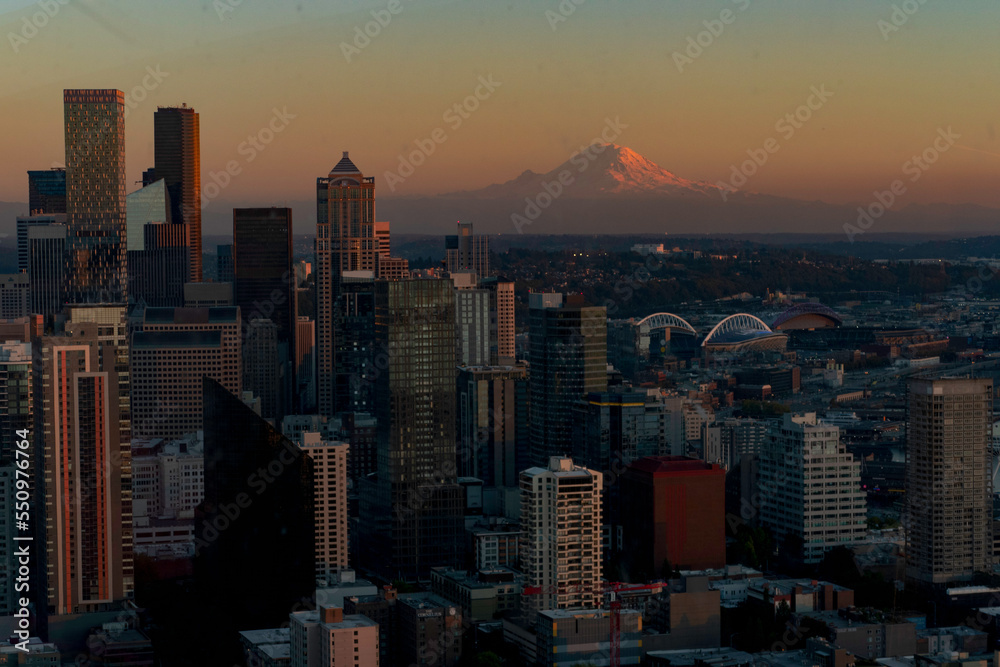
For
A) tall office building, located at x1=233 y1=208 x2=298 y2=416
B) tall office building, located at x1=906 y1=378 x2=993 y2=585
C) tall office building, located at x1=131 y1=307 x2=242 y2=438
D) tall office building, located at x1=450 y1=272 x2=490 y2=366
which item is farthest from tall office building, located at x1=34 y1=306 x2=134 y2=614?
tall office building, located at x1=233 y1=208 x2=298 y2=416

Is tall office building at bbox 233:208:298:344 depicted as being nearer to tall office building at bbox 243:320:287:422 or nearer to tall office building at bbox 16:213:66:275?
tall office building at bbox 243:320:287:422

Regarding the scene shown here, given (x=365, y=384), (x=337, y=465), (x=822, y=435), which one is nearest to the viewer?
(x=337, y=465)

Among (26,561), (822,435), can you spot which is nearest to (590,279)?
(822,435)

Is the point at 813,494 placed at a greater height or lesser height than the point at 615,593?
greater

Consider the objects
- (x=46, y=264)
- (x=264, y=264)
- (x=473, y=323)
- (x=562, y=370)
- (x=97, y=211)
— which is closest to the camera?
(x=562, y=370)

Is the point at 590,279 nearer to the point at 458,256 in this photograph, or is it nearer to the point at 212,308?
the point at 458,256

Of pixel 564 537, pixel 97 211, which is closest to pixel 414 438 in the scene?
pixel 564 537

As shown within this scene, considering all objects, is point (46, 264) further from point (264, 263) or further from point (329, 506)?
point (329, 506)
